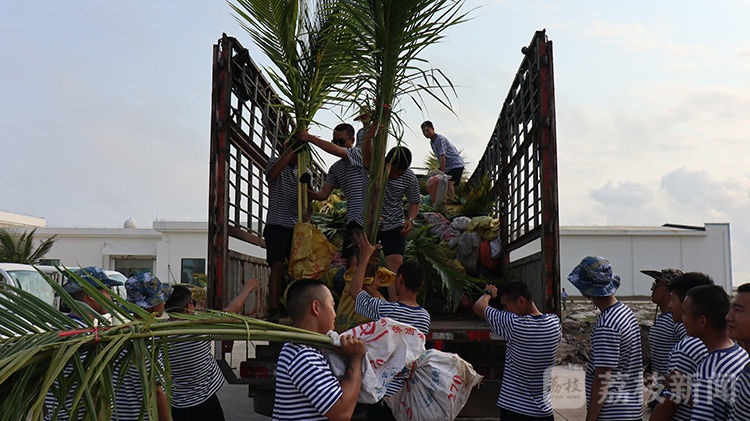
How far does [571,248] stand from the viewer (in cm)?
2588

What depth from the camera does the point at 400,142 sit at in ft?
13.2

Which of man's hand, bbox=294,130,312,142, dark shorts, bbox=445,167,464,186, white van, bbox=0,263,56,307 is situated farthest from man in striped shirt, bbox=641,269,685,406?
white van, bbox=0,263,56,307

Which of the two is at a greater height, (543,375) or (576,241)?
(576,241)

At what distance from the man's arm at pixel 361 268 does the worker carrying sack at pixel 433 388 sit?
0.91 m

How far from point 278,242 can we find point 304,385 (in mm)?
3188

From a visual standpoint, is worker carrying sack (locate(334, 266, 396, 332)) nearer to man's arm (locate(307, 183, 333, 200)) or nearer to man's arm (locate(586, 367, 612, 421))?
man's arm (locate(307, 183, 333, 200))

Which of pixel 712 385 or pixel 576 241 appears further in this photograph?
pixel 576 241

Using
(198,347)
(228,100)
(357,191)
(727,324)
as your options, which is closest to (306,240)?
(357,191)

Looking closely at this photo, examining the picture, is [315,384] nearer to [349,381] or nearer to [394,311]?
[349,381]

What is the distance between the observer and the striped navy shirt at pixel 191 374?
329cm

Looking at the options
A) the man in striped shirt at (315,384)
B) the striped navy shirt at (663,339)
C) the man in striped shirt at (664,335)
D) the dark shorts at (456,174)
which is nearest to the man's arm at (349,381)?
the man in striped shirt at (315,384)

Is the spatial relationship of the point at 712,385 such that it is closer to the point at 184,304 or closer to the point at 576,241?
the point at 184,304

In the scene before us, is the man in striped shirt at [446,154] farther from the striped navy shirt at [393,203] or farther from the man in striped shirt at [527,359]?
the man in striped shirt at [527,359]

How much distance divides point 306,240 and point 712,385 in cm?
306
